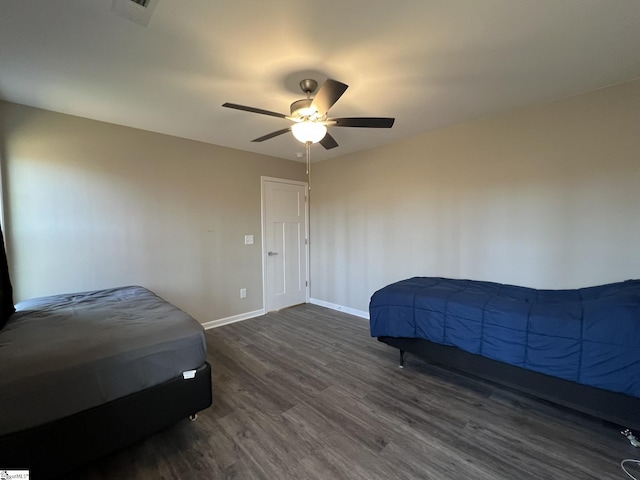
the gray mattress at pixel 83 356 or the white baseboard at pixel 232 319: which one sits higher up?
the gray mattress at pixel 83 356

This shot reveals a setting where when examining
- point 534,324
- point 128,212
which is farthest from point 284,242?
point 534,324

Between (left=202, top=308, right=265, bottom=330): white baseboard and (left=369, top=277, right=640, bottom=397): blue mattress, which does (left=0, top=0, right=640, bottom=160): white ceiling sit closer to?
(left=369, top=277, right=640, bottom=397): blue mattress

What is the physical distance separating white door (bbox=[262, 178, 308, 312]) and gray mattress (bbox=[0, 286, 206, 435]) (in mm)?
2346

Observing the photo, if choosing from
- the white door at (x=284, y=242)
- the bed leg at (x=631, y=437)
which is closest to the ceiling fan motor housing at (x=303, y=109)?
the white door at (x=284, y=242)

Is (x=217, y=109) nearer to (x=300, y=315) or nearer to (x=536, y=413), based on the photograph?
(x=300, y=315)

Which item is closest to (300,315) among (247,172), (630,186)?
(247,172)

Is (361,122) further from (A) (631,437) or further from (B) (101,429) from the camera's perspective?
(A) (631,437)

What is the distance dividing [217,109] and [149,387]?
2.40 meters

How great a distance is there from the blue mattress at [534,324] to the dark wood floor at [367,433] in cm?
41

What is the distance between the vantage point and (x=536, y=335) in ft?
6.20

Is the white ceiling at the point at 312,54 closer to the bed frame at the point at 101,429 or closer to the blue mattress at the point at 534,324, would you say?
the blue mattress at the point at 534,324

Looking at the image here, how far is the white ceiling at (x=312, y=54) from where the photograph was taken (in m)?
1.44

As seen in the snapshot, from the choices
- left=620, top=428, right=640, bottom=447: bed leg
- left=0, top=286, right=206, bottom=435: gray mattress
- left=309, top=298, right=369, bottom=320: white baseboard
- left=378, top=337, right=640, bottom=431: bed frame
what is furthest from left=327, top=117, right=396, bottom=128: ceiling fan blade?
left=309, top=298, right=369, bottom=320: white baseboard

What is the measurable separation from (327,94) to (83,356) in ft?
6.85
